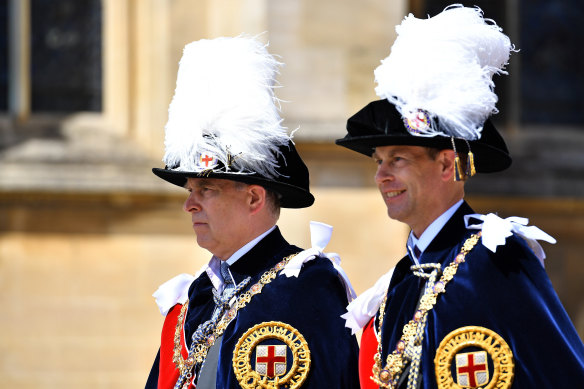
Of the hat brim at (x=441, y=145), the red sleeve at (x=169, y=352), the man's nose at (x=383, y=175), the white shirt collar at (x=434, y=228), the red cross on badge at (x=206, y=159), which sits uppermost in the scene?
the hat brim at (x=441, y=145)

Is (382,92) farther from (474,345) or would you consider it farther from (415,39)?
(474,345)

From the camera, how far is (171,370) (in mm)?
4527

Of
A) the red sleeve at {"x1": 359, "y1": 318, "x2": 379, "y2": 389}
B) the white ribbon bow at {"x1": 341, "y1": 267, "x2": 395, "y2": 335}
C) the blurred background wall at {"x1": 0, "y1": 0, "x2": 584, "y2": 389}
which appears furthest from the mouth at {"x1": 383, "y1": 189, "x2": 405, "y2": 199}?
the blurred background wall at {"x1": 0, "y1": 0, "x2": 584, "y2": 389}

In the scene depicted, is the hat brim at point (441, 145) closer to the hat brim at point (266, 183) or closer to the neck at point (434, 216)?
the neck at point (434, 216)

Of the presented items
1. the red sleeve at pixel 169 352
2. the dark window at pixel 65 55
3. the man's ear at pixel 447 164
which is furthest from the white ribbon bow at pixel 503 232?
the dark window at pixel 65 55

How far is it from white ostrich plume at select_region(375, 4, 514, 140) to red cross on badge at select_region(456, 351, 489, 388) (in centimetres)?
74

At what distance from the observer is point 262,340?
13.8 feet

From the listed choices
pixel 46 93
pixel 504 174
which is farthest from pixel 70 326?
pixel 504 174

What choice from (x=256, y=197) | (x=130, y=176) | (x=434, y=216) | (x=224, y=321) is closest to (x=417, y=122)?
(x=434, y=216)

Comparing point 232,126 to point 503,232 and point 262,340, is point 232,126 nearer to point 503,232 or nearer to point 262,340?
point 262,340

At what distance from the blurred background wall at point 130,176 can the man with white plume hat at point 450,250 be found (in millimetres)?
3595

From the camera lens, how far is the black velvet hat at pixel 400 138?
3.89m

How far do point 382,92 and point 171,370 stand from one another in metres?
1.41

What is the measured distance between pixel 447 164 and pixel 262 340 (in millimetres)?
950
